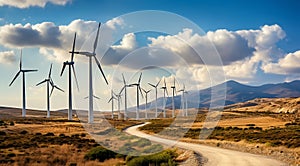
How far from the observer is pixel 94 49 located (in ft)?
279

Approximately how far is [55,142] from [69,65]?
159 ft

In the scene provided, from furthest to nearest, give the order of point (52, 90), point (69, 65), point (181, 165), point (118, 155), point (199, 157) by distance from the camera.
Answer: point (52, 90) < point (69, 65) < point (118, 155) < point (199, 157) < point (181, 165)

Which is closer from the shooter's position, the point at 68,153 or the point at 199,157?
the point at 199,157

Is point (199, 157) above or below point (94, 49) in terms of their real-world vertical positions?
below

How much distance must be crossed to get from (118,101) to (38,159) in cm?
12465

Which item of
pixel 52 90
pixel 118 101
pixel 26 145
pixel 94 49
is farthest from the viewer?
pixel 118 101

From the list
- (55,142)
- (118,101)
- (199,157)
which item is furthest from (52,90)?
(199,157)

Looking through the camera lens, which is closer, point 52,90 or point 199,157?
point 199,157

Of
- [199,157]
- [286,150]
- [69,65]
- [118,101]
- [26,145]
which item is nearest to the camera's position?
[199,157]

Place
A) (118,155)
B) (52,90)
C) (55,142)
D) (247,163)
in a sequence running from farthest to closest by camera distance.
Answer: (52,90)
(55,142)
(118,155)
(247,163)

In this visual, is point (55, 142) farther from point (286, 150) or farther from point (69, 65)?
point (69, 65)

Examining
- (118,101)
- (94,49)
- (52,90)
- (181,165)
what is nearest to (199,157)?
(181,165)

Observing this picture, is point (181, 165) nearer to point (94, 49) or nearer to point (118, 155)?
point (118, 155)

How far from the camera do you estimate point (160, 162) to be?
31922 millimetres
